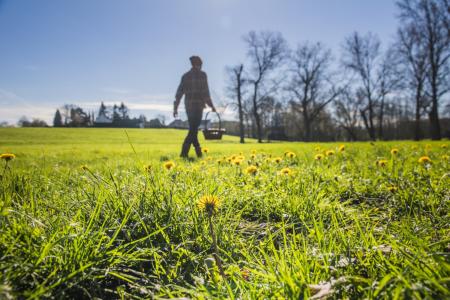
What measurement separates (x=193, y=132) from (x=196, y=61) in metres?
1.92

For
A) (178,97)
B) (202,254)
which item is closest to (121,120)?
(178,97)

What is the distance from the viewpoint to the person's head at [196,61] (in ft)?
23.6

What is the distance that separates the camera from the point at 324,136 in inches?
2494

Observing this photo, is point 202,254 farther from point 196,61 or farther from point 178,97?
point 196,61

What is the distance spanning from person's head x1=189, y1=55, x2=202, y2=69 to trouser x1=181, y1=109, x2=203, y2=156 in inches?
46.9

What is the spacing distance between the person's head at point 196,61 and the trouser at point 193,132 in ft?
3.91

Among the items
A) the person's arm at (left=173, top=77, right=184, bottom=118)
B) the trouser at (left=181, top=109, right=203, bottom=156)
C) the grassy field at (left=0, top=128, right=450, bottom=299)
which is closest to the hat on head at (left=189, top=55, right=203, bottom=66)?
the person's arm at (left=173, top=77, right=184, bottom=118)

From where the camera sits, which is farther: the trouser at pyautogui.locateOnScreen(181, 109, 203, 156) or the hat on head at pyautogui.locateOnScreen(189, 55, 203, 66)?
the hat on head at pyautogui.locateOnScreen(189, 55, 203, 66)

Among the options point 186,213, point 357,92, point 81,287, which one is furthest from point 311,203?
point 357,92

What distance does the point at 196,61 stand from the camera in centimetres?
723

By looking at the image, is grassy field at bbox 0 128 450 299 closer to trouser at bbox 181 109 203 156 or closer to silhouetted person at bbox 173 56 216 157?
trouser at bbox 181 109 203 156

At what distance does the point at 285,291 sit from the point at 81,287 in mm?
733

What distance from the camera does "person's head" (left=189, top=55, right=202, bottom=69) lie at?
7.18m

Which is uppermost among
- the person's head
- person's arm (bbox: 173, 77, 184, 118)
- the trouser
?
the person's head
